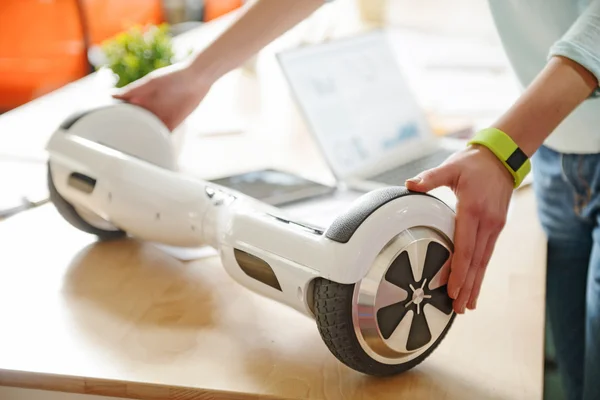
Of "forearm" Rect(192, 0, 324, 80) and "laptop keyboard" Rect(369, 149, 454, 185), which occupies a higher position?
"forearm" Rect(192, 0, 324, 80)

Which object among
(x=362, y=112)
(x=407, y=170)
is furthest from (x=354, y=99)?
(x=407, y=170)

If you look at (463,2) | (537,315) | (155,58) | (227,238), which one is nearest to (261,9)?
(155,58)

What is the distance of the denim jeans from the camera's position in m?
0.95

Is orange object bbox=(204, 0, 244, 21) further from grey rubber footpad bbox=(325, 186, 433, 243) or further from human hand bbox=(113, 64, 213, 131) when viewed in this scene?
grey rubber footpad bbox=(325, 186, 433, 243)

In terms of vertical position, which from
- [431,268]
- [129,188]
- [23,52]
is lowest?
[23,52]

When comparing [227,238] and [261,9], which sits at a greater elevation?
[261,9]

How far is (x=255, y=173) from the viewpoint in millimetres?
1149

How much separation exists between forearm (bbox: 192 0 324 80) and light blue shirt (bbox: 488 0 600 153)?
0.29 m

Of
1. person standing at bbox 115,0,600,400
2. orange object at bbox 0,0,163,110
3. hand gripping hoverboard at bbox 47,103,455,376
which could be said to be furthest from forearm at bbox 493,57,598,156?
orange object at bbox 0,0,163,110

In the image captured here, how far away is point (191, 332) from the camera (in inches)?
29.0

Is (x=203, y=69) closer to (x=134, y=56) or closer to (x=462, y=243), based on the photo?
(x=134, y=56)

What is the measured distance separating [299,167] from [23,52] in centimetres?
141

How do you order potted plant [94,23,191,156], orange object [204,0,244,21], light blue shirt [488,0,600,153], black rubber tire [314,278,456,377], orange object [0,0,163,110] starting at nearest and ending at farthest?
1. black rubber tire [314,278,456,377]
2. light blue shirt [488,0,600,153]
3. potted plant [94,23,191,156]
4. orange object [0,0,163,110]
5. orange object [204,0,244,21]

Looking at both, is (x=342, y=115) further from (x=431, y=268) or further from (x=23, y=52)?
(x=23, y=52)
